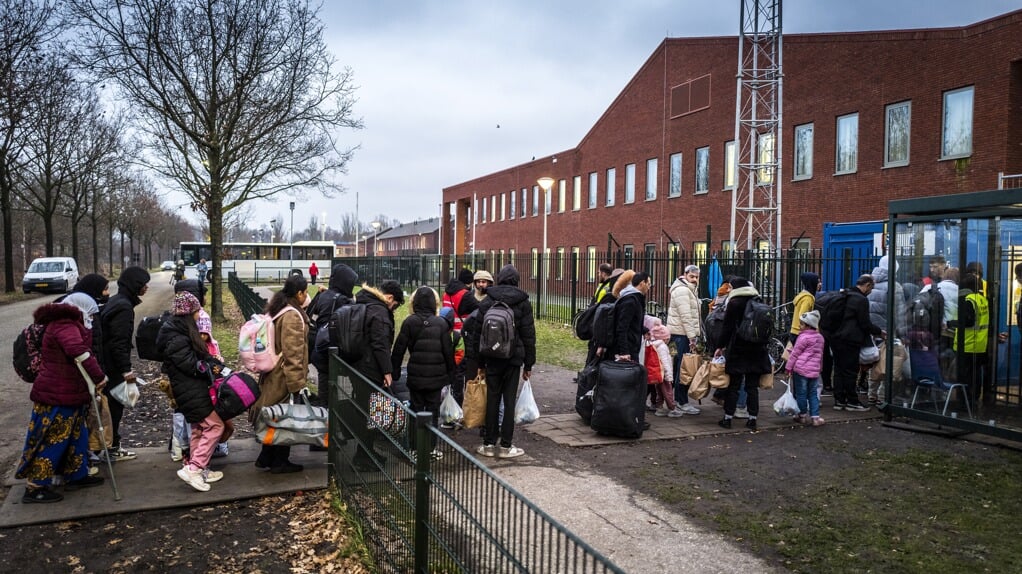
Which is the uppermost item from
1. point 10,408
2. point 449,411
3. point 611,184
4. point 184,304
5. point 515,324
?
point 611,184

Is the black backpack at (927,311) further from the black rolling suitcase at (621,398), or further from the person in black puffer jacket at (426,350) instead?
the person in black puffer jacket at (426,350)

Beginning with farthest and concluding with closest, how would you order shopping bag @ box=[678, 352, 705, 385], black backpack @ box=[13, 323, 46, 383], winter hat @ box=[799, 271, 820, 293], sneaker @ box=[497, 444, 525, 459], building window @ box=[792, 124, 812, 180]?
building window @ box=[792, 124, 812, 180]
winter hat @ box=[799, 271, 820, 293]
shopping bag @ box=[678, 352, 705, 385]
sneaker @ box=[497, 444, 525, 459]
black backpack @ box=[13, 323, 46, 383]

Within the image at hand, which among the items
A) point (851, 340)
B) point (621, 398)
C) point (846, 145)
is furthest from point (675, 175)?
point (621, 398)

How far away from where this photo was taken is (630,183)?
33406 mm

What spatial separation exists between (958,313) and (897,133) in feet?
47.5

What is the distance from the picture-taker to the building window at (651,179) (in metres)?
31.5

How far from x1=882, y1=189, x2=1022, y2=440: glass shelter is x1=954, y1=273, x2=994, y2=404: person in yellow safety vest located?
10 mm

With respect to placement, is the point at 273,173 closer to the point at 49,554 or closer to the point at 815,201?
the point at 815,201

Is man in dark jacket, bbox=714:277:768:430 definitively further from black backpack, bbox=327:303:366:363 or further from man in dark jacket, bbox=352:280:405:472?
black backpack, bbox=327:303:366:363

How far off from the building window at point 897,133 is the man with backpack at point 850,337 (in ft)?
42.0

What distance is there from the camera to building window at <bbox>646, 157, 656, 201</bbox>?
3152 centimetres

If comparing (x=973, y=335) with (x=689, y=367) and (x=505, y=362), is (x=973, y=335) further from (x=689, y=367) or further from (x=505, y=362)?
(x=505, y=362)

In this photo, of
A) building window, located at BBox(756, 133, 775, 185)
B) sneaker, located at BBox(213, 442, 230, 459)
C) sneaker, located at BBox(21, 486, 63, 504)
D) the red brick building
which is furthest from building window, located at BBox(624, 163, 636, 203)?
sneaker, located at BBox(21, 486, 63, 504)

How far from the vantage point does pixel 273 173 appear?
23.4 metres
